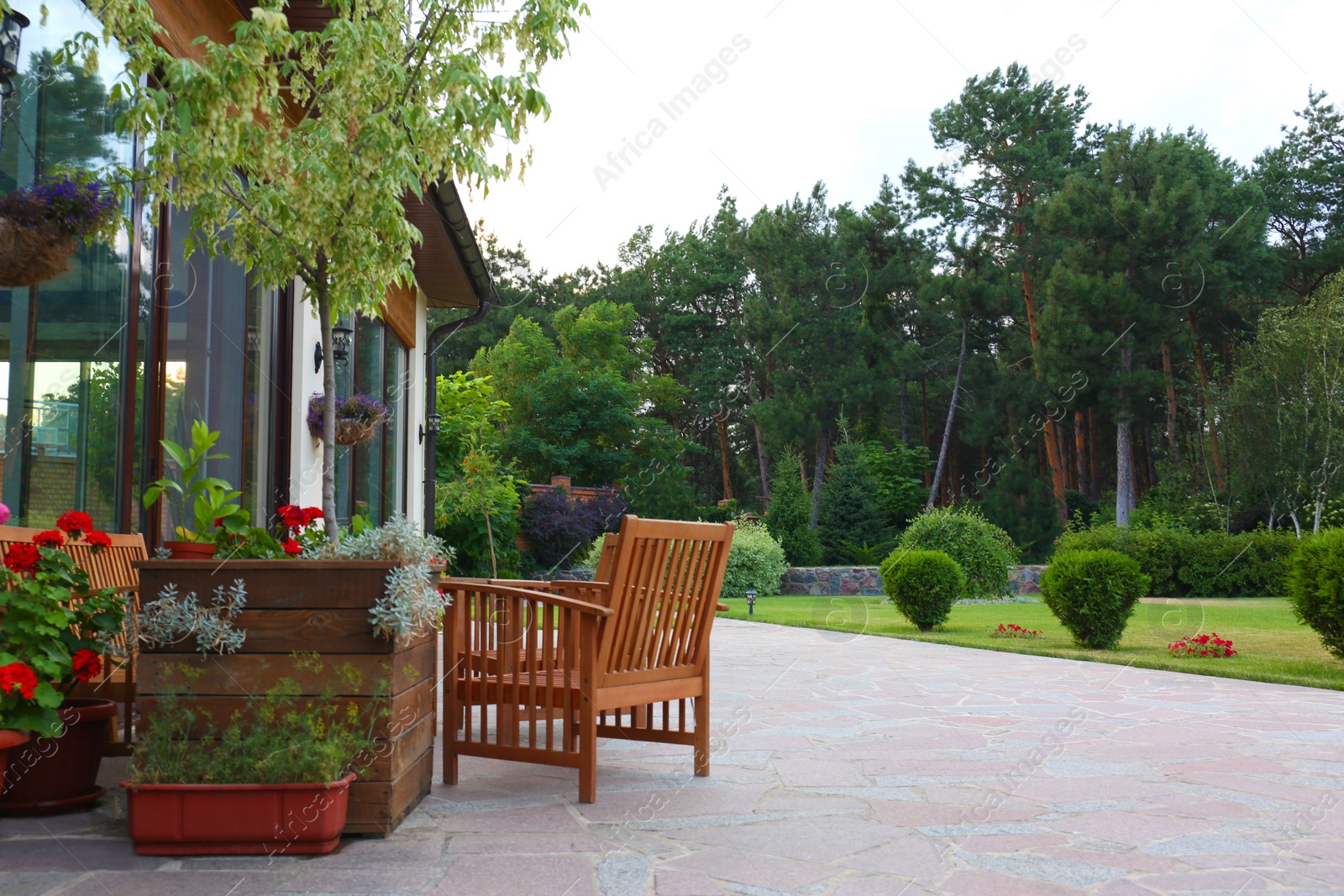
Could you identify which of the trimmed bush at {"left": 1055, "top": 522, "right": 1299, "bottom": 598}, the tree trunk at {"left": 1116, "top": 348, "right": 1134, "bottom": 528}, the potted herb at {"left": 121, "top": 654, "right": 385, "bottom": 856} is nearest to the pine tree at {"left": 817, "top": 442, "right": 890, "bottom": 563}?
the trimmed bush at {"left": 1055, "top": 522, "right": 1299, "bottom": 598}

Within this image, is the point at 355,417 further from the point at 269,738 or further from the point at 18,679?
the point at 269,738

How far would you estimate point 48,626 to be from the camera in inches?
96.7

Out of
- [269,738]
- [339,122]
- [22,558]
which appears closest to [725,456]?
[339,122]

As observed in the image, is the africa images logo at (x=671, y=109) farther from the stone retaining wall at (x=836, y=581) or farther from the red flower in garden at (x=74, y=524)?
the stone retaining wall at (x=836, y=581)

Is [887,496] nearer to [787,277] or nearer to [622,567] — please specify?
[787,277]

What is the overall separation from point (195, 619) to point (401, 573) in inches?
18.8

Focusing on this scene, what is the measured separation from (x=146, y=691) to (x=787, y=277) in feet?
86.0

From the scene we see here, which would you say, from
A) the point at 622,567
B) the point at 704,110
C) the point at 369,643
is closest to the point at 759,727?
the point at 622,567

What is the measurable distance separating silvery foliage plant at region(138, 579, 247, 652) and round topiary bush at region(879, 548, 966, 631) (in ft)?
29.6

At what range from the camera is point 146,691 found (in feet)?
7.77

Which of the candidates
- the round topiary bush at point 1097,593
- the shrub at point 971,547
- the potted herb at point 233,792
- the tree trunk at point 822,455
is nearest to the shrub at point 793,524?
the shrub at point 971,547

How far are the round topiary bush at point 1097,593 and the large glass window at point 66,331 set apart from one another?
719cm

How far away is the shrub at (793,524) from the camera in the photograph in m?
21.1

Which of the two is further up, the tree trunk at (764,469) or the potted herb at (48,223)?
the tree trunk at (764,469)
